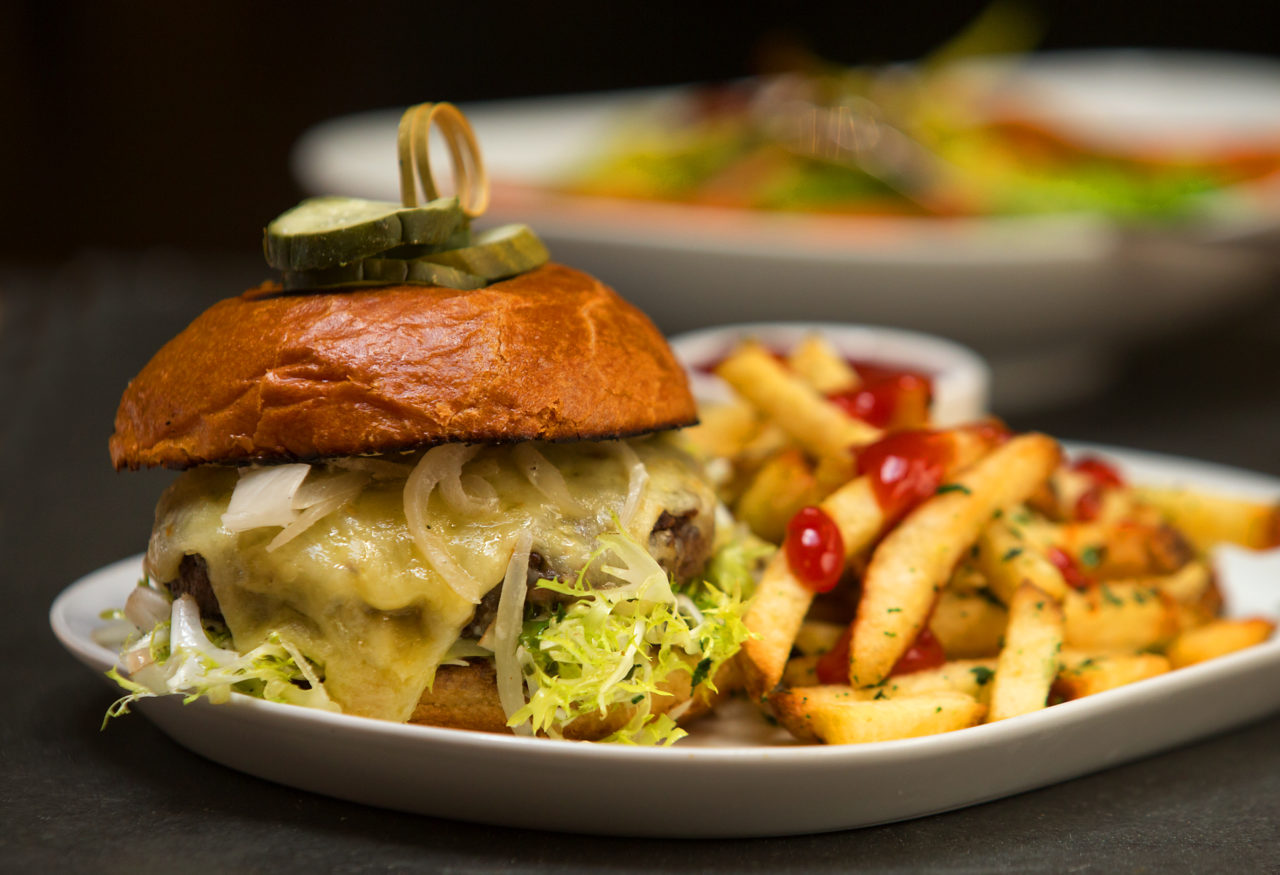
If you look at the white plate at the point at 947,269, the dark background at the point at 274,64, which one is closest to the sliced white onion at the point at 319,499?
the white plate at the point at 947,269

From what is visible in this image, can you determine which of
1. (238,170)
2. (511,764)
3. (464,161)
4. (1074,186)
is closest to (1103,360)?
(1074,186)

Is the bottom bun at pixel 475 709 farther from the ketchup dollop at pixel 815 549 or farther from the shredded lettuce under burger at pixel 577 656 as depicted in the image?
the ketchup dollop at pixel 815 549

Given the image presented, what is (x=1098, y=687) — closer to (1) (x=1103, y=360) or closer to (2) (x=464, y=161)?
(2) (x=464, y=161)

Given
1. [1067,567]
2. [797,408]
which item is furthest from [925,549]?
[797,408]

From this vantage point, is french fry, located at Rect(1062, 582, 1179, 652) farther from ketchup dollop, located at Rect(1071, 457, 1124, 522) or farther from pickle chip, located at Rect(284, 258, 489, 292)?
pickle chip, located at Rect(284, 258, 489, 292)

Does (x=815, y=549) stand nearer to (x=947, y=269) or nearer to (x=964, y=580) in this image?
(x=964, y=580)

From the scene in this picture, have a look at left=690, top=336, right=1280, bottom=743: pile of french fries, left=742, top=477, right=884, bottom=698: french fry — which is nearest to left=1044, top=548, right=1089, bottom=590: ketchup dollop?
left=690, top=336, right=1280, bottom=743: pile of french fries

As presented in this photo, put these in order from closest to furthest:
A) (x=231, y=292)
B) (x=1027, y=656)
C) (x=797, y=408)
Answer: (x=1027, y=656) → (x=797, y=408) → (x=231, y=292)
